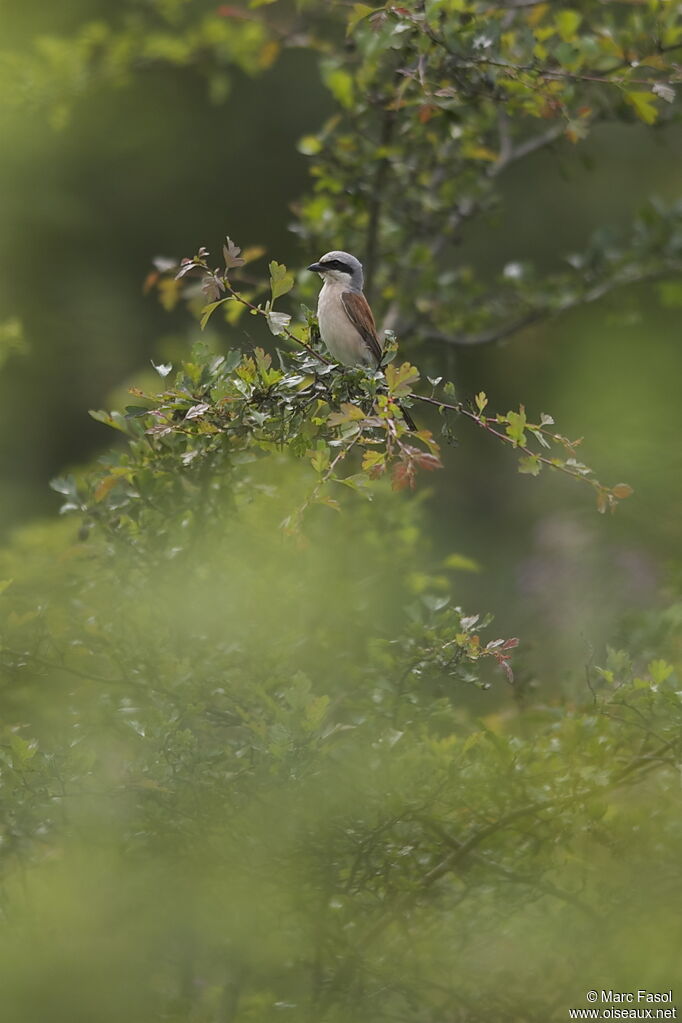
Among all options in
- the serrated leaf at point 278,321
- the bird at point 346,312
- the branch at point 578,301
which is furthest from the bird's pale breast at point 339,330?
the serrated leaf at point 278,321

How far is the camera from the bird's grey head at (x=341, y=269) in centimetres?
334

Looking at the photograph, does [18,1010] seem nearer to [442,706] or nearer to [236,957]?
[236,957]

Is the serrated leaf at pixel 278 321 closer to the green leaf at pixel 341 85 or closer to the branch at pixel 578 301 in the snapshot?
the green leaf at pixel 341 85

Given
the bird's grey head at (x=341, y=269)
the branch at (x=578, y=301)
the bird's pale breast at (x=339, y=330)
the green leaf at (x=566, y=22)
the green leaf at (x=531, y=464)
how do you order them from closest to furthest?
the green leaf at (x=531, y=464) < the green leaf at (x=566, y=22) < the bird's pale breast at (x=339, y=330) < the bird's grey head at (x=341, y=269) < the branch at (x=578, y=301)

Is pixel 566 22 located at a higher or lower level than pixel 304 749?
higher

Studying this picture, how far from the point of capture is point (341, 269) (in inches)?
133

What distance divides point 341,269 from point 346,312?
0.14 metres

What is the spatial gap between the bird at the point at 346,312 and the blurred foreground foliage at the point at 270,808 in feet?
1.90

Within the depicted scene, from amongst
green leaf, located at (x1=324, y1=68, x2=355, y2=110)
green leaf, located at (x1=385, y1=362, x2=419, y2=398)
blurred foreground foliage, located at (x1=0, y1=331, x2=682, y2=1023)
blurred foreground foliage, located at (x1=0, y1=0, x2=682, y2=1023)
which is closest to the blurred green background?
green leaf, located at (x1=324, y1=68, x2=355, y2=110)

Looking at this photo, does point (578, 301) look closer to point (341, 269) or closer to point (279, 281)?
point (341, 269)

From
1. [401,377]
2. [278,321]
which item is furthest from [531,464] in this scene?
[278,321]

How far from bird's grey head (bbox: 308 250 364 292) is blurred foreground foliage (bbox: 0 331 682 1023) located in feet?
2.52

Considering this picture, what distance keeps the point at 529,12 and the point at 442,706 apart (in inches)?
91.5

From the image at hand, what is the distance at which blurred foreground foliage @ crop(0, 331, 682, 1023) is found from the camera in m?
2.25
